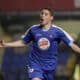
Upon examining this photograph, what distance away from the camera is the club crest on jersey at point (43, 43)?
833 centimetres

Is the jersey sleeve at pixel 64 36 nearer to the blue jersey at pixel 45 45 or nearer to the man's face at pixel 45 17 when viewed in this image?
the blue jersey at pixel 45 45

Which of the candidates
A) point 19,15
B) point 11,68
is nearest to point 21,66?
point 11,68

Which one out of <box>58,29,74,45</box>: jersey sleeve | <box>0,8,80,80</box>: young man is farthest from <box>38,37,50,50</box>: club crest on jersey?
<box>58,29,74,45</box>: jersey sleeve

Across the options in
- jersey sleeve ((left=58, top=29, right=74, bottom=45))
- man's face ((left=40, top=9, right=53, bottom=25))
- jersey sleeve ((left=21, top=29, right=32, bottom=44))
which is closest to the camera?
Result: man's face ((left=40, top=9, right=53, bottom=25))

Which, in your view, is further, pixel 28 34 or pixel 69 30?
pixel 69 30

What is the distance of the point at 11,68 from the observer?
1242cm

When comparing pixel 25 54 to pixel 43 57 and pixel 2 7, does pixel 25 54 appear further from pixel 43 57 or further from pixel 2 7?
pixel 43 57

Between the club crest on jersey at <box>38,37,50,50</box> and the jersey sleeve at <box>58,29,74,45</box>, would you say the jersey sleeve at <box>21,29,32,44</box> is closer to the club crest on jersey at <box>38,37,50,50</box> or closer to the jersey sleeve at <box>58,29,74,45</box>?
the club crest on jersey at <box>38,37,50,50</box>

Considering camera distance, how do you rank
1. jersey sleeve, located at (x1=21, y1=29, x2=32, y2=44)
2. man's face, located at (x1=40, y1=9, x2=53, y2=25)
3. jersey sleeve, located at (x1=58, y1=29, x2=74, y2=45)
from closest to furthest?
man's face, located at (x1=40, y1=9, x2=53, y2=25) → jersey sleeve, located at (x1=58, y1=29, x2=74, y2=45) → jersey sleeve, located at (x1=21, y1=29, x2=32, y2=44)

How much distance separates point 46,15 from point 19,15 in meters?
4.05

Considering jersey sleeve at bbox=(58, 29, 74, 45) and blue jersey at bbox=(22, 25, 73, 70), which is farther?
jersey sleeve at bbox=(58, 29, 74, 45)

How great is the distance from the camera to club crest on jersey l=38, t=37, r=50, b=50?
8.33 metres

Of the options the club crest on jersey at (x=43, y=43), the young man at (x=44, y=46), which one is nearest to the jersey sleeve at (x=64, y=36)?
the young man at (x=44, y=46)

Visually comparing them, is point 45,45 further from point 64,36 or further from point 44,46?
point 64,36
